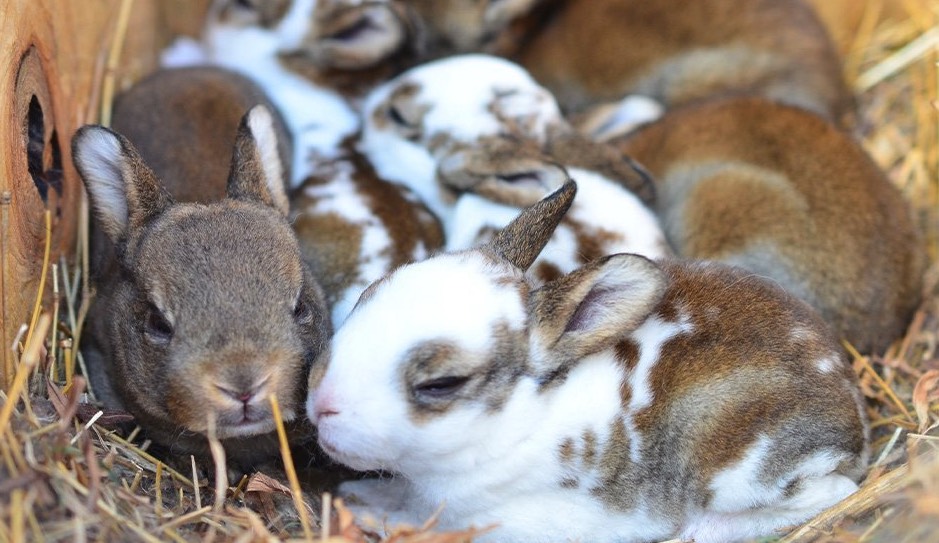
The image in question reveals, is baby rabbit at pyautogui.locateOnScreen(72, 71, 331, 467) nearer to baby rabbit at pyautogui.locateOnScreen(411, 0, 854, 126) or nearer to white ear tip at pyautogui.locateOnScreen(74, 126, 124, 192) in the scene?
white ear tip at pyautogui.locateOnScreen(74, 126, 124, 192)

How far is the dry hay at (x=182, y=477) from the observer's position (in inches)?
123

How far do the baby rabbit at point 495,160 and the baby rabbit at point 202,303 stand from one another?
3.25ft

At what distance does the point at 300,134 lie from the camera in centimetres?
554

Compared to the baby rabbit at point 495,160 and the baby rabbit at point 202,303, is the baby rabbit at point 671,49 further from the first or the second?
the baby rabbit at point 202,303

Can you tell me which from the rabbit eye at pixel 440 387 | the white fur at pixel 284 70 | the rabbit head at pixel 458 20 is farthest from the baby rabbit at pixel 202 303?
the rabbit head at pixel 458 20

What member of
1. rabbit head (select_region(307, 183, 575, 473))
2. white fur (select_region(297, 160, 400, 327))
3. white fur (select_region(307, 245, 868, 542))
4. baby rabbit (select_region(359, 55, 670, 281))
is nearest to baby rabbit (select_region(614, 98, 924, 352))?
baby rabbit (select_region(359, 55, 670, 281))

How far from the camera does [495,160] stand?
489 centimetres

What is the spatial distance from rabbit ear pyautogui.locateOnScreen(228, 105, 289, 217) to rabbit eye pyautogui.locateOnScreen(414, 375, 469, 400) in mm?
1191

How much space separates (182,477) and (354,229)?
4.55 ft

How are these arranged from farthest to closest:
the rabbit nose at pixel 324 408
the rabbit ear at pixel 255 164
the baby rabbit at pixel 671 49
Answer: the baby rabbit at pixel 671 49 → the rabbit ear at pixel 255 164 → the rabbit nose at pixel 324 408

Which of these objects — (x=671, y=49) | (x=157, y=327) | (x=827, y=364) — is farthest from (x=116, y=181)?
(x=671, y=49)

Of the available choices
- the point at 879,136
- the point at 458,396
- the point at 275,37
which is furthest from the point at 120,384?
the point at 879,136

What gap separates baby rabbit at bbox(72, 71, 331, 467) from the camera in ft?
11.4

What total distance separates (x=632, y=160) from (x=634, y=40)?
4.90 ft
